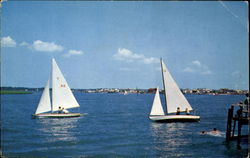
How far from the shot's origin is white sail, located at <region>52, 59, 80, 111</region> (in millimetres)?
41000

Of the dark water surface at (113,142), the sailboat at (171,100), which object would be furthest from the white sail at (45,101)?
the sailboat at (171,100)

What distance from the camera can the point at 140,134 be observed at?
97.8 ft

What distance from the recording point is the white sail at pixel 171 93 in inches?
1475

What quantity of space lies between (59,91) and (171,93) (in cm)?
1533

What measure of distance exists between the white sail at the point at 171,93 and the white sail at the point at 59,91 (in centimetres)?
1372

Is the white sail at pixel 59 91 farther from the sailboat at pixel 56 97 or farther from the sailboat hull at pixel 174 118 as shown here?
the sailboat hull at pixel 174 118

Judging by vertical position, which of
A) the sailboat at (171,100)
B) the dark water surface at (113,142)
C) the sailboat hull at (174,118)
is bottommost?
the dark water surface at (113,142)

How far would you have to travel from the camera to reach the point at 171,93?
37594 millimetres

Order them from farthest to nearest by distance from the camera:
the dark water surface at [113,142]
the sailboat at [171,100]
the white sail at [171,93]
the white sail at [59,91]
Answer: the white sail at [59,91] < the white sail at [171,93] < the sailboat at [171,100] < the dark water surface at [113,142]

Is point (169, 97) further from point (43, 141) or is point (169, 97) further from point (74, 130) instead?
point (43, 141)

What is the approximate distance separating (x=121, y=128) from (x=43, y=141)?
10.0m

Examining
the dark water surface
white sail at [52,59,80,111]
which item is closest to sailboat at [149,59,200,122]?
the dark water surface

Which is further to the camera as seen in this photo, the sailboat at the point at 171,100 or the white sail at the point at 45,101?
the white sail at the point at 45,101

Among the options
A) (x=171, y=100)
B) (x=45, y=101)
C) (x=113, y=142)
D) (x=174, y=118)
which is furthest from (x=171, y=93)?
(x=45, y=101)
